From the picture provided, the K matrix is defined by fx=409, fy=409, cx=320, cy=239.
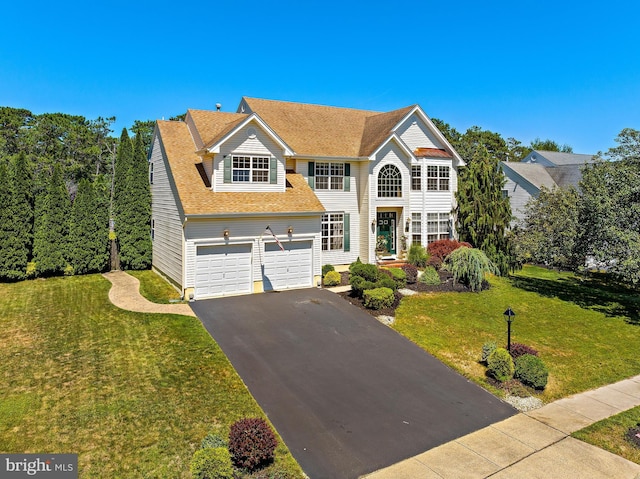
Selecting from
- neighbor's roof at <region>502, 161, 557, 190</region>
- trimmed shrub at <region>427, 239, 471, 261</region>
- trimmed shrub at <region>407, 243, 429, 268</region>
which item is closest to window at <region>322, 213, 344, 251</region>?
trimmed shrub at <region>407, 243, 429, 268</region>

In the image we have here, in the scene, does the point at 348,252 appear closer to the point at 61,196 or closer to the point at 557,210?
the point at 557,210

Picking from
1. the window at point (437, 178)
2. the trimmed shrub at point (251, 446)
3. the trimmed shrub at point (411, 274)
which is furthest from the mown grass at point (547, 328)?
the window at point (437, 178)

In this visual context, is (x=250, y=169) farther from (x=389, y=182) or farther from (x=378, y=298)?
(x=389, y=182)

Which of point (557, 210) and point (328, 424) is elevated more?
point (557, 210)

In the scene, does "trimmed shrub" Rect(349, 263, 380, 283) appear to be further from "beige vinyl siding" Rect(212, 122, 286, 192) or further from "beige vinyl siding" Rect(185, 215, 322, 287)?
"beige vinyl siding" Rect(212, 122, 286, 192)

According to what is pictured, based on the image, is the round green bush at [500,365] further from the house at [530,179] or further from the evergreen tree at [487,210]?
the house at [530,179]

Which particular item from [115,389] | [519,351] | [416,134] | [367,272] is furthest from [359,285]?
[416,134]

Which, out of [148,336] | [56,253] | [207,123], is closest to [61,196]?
[56,253]
